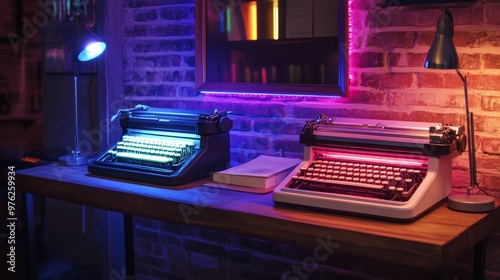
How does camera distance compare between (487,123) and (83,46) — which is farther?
(83,46)

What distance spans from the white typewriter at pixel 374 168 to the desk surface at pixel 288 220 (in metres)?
0.05

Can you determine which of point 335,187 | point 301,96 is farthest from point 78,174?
point 335,187

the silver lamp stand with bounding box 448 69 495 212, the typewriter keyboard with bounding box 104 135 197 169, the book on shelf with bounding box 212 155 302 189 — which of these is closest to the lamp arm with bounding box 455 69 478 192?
the silver lamp stand with bounding box 448 69 495 212

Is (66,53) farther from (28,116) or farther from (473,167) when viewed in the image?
(473,167)

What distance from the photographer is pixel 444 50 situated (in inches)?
77.6

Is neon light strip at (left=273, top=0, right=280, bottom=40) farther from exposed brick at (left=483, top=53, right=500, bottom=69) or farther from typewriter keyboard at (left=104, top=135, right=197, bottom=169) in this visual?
exposed brick at (left=483, top=53, right=500, bottom=69)

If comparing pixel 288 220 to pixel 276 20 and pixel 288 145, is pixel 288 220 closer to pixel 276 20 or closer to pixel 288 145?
pixel 288 145

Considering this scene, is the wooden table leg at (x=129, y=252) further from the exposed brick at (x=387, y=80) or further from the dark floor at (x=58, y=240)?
the exposed brick at (x=387, y=80)

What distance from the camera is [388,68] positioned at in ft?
8.09

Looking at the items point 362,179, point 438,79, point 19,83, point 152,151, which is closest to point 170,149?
point 152,151

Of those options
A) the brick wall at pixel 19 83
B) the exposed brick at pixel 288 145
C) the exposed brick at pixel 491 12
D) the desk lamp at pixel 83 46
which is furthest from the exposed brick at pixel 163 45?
the exposed brick at pixel 491 12

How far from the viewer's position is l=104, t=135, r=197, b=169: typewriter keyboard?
2500 mm

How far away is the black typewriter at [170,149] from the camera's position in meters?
2.47

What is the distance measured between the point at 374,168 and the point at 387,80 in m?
0.50
